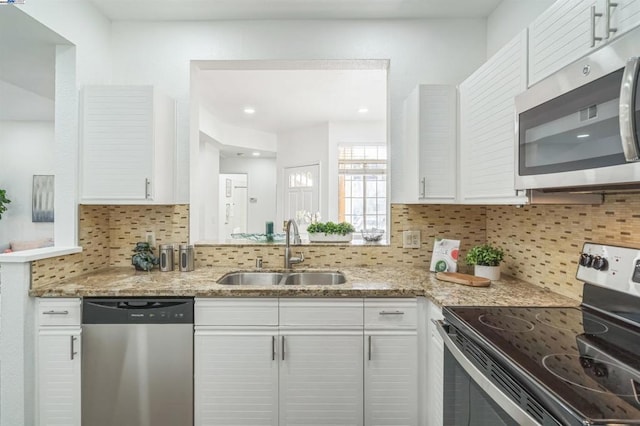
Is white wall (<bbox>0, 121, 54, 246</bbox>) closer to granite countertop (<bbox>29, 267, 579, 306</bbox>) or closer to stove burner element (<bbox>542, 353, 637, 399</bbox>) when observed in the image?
granite countertop (<bbox>29, 267, 579, 306</bbox>)

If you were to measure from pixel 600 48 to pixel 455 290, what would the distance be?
Answer: 3.94 ft

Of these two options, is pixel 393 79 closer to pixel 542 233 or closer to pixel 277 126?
pixel 542 233

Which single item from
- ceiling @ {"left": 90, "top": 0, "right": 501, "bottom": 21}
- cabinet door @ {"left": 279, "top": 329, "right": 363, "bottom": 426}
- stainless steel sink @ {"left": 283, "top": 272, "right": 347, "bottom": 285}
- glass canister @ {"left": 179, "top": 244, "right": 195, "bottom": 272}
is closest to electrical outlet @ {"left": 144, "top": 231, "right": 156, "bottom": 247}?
glass canister @ {"left": 179, "top": 244, "right": 195, "bottom": 272}

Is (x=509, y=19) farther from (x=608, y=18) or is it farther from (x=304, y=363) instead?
(x=304, y=363)

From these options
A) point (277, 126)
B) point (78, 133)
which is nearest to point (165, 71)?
point (78, 133)

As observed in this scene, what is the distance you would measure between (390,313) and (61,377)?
71.2 inches

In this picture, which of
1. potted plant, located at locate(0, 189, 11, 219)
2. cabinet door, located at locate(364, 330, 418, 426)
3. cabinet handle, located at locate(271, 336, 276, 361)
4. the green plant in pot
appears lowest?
cabinet door, located at locate(364, 330, 418, 426)

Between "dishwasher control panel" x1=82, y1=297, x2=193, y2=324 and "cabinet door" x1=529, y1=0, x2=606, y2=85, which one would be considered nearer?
"cabinet door" x1=529, y1=0, x2=606, y2=85

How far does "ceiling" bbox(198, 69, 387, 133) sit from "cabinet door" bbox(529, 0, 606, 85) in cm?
203


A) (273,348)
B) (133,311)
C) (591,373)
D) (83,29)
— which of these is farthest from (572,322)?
(83,29)

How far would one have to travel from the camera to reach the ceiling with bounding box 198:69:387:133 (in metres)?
3.45

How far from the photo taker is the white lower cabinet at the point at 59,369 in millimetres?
1767

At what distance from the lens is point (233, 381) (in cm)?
179

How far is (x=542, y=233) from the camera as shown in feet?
5.95
